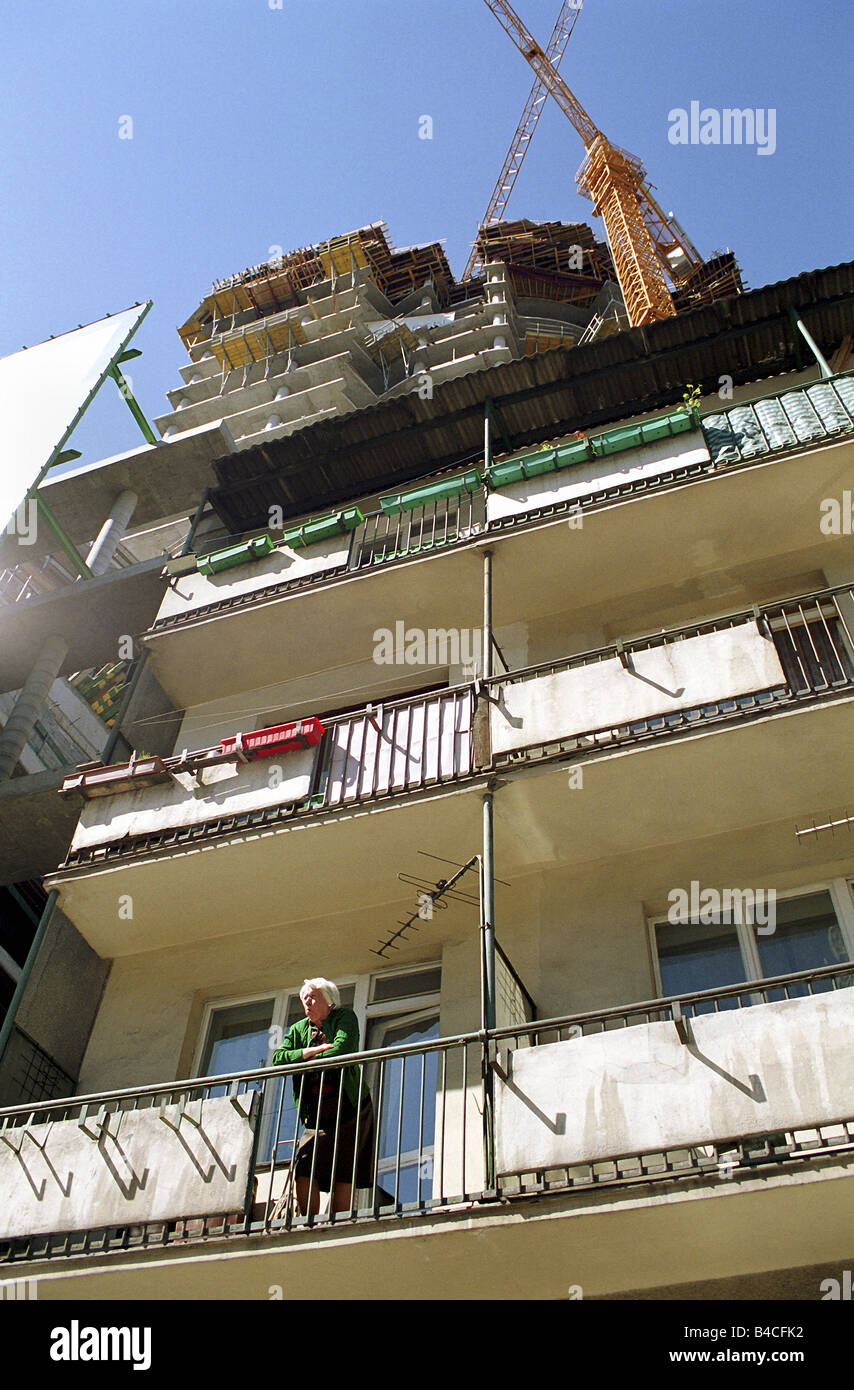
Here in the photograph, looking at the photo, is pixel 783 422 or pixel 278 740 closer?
pixel 278 740

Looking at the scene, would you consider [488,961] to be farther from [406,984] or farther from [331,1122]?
[406,984]

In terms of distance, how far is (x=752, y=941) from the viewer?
8414mm

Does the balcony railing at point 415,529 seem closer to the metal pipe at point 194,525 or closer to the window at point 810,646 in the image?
the metal pipe at point 194,525

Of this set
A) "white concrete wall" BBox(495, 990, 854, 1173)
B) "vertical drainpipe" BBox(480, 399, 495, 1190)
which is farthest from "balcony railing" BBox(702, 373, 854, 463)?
"white concrete wall" BBox(495, 990, 854, 1173)

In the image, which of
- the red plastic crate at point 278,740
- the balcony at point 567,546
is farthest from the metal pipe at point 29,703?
the red plastic crate at point 278,740

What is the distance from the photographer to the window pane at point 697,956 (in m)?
8.38

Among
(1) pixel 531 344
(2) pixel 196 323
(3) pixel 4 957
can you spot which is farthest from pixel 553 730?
(2) pixel 196 323

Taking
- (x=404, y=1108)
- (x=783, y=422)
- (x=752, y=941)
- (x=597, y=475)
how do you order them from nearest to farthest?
(x=404, y=1108), (x=752, y=941), (x=783, y=422), (x=597, y=475)

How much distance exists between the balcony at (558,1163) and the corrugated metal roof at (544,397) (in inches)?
333

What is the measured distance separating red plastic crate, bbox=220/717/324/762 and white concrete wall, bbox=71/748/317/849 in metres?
0.07

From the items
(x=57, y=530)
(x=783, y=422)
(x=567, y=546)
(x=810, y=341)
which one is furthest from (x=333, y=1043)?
(x=57, y=530)

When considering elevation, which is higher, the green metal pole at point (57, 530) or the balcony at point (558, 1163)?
the green metal pole at point (57, 530)

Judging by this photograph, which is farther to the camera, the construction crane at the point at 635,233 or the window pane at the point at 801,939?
the construction crane at the point at 635,233

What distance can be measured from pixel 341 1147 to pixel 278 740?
3.85m
